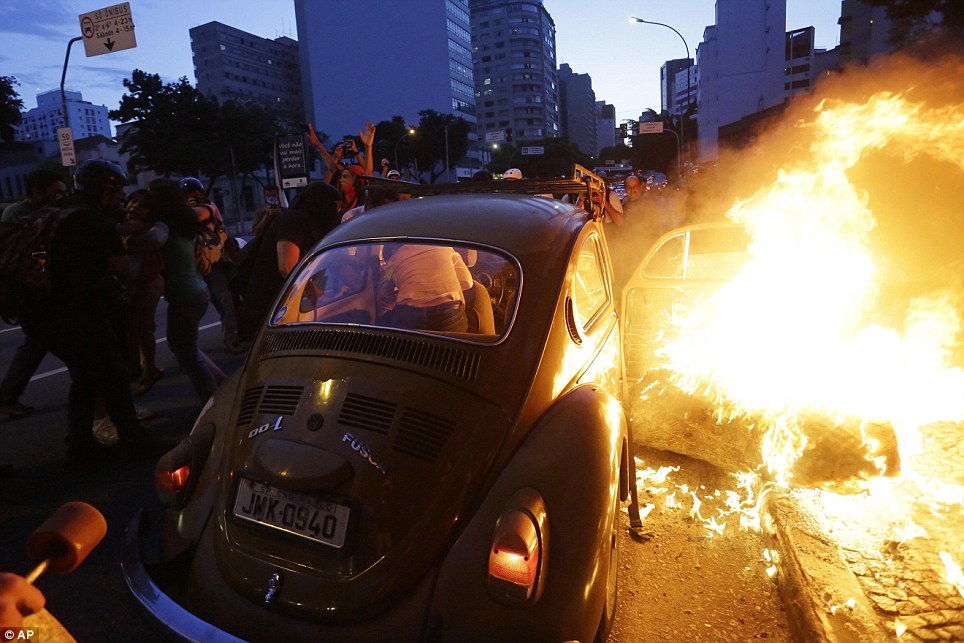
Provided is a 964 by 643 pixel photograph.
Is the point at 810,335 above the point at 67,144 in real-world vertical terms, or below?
below

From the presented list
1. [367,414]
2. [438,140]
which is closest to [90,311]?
[367,414]

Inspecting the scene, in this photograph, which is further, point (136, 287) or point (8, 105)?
point (8, 105)

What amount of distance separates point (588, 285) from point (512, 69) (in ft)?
543

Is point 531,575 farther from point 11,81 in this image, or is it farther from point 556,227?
point 11,81

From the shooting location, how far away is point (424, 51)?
114 meters

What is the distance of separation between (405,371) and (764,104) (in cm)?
8242

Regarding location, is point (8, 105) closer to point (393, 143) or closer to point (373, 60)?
point (393, 143)

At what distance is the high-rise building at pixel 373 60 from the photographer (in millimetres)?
107188

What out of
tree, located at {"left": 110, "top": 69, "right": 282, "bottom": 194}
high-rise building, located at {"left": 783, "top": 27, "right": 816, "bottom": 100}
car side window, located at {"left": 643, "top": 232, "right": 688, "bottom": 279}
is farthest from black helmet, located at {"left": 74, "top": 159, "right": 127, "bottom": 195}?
high-rise building, located at {"left": 783, "top": 27, "right": 816, "bottom": 100}

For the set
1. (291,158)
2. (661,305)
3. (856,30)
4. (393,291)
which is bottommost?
(661,305)

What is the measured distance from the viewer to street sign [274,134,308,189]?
16.4m

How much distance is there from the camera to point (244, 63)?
121 metres

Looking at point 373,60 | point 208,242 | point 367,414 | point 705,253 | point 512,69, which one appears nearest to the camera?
point 367,414

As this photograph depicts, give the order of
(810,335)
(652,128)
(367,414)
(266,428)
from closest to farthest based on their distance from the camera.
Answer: (367,414), (266,428), (810,335), (652,128)
